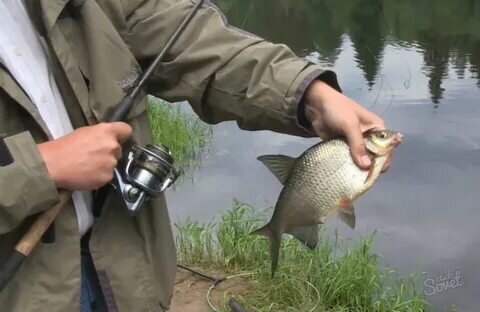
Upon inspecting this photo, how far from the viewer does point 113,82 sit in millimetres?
2055

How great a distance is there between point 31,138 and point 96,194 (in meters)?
0.33

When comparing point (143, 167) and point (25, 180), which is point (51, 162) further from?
point (143, 167)

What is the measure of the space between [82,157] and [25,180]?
14 centimetres

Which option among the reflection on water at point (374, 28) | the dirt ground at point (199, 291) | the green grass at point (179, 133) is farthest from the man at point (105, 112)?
the reflection on water at point (374, 28)

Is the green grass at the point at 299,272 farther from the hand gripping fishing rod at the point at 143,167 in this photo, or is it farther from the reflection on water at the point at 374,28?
the reflection on water at the point at 374,28

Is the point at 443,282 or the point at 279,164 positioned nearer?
the point at 279,164

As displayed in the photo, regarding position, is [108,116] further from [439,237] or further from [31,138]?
[439,237]

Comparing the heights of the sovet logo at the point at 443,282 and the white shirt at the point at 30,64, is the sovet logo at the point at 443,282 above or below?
below

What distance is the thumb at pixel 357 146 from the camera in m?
2.01

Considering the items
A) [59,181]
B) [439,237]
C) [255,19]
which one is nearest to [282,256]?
[439,237]

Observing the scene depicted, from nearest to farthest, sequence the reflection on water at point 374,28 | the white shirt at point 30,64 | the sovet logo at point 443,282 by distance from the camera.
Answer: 1. the white shirt at point 30,64
2. the sovet logo at point 443,282
3. the reflection on water at point 374,28

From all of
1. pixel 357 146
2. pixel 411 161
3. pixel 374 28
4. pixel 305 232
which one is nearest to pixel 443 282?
pixel 411 161

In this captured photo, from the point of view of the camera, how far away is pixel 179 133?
29.9ft

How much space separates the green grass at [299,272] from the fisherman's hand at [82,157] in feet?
10.6
